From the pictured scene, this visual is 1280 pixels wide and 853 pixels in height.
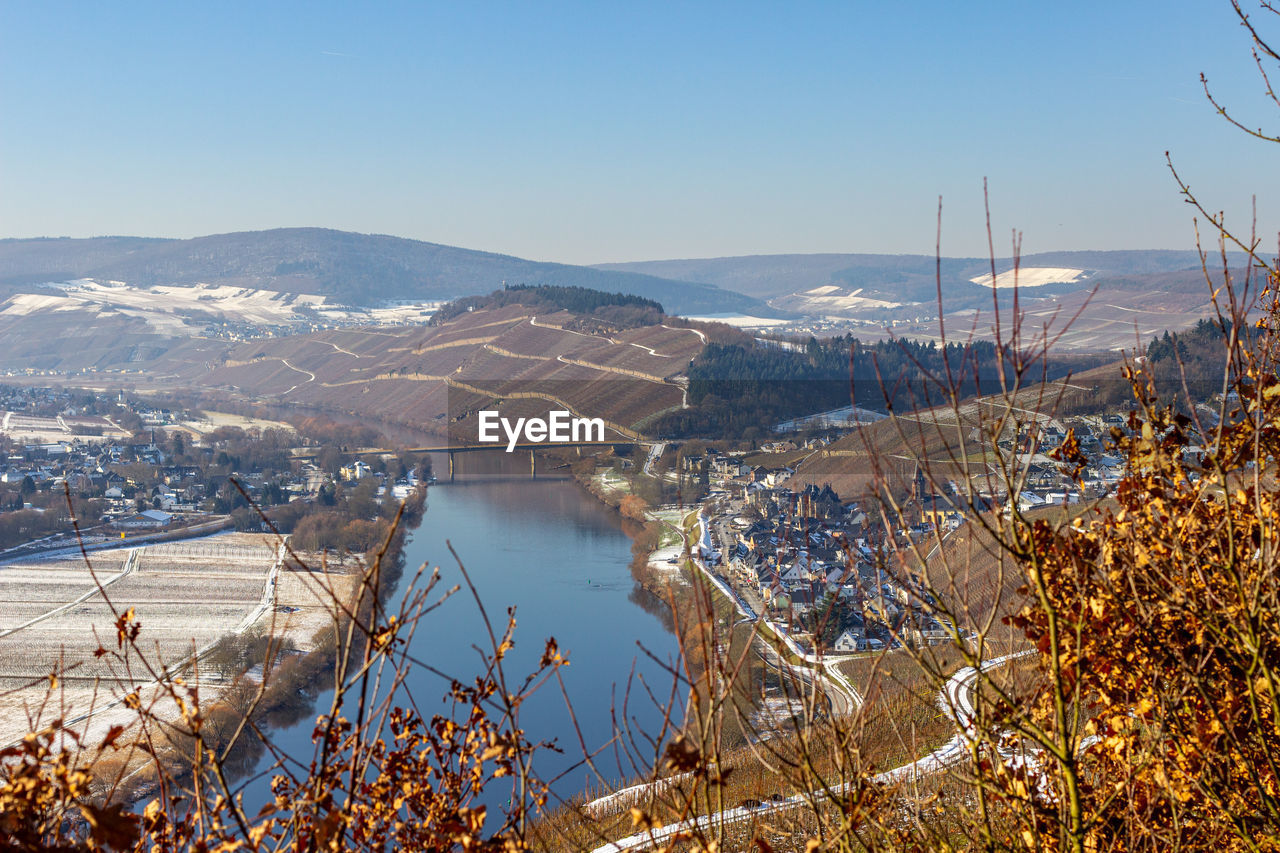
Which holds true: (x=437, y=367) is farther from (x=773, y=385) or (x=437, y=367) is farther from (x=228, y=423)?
(x=773, y=385)

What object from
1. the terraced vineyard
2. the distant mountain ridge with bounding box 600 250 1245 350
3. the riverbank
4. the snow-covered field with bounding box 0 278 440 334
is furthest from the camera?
the snow-covered field with bounding box 0 278 440 334

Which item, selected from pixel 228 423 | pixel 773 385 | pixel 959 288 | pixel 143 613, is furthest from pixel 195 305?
pixel 143 613

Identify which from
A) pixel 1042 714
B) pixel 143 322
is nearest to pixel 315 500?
pixel 1042 714

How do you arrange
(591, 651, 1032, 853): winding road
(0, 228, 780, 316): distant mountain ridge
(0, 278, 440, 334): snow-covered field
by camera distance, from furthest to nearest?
(0, 228, 780, 316): distant mountain ridge → (0, 278, 440, 334): snow-covered field → (591, 651, 1032, 853): winding road

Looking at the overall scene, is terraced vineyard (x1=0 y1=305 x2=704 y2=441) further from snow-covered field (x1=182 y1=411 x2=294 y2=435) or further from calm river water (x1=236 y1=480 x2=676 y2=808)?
calm river water (x1=236 y1=480 x2=676 y2=808)

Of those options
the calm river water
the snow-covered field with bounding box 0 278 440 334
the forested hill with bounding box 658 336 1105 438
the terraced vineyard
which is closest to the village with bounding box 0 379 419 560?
the calm river water

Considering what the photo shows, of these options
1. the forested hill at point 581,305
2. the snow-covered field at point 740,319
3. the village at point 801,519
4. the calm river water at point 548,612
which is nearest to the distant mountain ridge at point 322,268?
the snow-covered field at point 740,319

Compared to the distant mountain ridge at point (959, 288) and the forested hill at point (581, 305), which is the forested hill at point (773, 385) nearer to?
the forested hill at point (581, 305)
